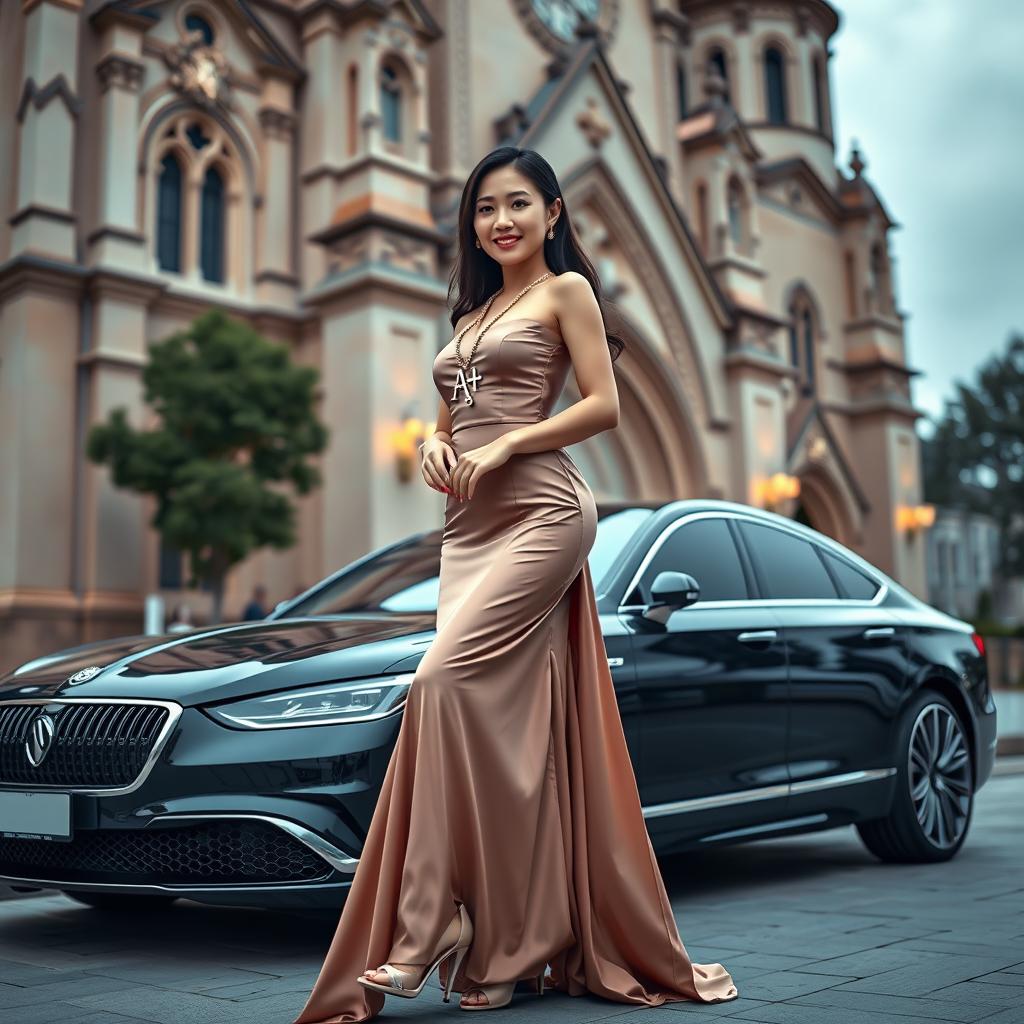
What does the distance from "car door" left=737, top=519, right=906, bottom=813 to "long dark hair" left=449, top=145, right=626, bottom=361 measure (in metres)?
2.14

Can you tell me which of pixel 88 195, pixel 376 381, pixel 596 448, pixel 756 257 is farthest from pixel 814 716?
pixel 756 257

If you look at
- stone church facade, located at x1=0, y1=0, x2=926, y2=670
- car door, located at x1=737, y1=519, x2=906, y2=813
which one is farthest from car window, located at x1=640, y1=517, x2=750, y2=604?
stone church facade, located at x1=0, y1=0, x2=926, y2=670

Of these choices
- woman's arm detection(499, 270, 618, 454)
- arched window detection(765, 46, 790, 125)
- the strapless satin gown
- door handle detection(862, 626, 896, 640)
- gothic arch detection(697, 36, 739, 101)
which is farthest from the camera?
arched window detection(765, 46, 790, 125)

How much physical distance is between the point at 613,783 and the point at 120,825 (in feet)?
4.90

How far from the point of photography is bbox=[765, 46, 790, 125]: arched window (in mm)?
31516

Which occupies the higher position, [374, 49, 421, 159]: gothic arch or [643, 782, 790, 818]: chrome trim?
[374, 49, 421, 159]: gothic arch

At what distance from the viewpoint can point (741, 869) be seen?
5801 millimetres

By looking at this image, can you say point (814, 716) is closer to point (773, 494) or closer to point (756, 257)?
point (773, 494)

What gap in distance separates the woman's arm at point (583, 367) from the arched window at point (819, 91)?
31.3 m

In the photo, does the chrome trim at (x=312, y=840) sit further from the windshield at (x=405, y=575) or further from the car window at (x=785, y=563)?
the car window at (x=785, y=563)

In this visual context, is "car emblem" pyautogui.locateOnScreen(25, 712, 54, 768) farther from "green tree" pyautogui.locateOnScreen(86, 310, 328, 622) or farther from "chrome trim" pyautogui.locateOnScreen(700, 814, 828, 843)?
"green tree" pyautogui.locateOnScreen(86, 310, 328, 622)

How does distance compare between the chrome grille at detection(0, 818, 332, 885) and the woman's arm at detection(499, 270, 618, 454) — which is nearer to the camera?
the woman's arm at detection(499, 270, 618, 454)

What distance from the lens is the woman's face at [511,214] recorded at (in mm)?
3371

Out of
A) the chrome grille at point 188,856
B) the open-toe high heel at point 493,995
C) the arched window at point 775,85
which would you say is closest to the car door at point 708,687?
the chrome grille at point 188,856
